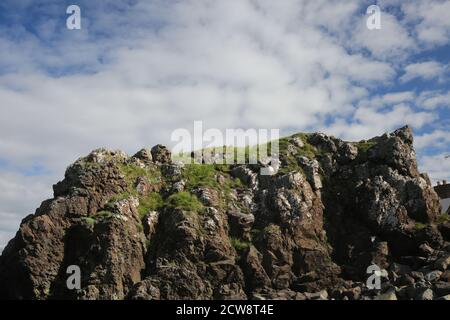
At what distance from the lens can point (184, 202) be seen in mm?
61688

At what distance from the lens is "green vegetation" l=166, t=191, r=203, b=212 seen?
60969mm

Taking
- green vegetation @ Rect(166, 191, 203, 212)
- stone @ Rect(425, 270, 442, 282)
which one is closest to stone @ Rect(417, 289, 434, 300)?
stone @ Rect(425, 270, 442, 282)

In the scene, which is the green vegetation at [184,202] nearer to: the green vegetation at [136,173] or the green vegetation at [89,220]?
the green vegetation at [136,173]

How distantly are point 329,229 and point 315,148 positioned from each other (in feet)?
43.3

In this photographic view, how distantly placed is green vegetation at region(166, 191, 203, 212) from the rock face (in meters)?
0.16

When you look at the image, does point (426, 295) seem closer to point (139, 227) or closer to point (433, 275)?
point (433, 275)

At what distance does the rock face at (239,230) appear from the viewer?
2136 inches

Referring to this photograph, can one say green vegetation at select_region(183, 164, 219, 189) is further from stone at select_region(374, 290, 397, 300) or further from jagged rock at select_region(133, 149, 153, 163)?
stone at select_region(374, 290, 397, 300)

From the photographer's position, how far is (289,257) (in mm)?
59438

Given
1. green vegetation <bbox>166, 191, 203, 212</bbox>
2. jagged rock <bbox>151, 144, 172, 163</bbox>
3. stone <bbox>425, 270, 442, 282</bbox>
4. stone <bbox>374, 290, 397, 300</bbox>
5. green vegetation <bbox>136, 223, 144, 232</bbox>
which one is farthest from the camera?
jagged rock <bbox>151, 144, 172, 163</bbox>
